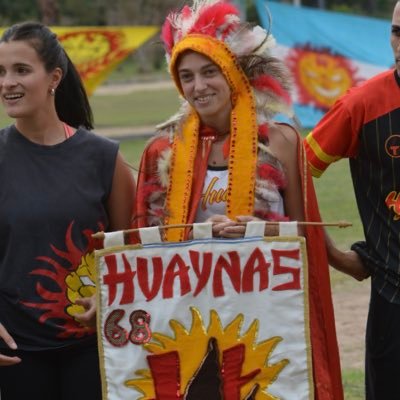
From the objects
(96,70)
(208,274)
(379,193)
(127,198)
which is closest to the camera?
(208,274)

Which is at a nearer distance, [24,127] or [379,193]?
[24,127]

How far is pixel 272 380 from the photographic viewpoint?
4.09m

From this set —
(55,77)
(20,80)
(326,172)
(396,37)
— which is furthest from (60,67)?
(326,172)

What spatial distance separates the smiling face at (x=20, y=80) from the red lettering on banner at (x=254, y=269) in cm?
94

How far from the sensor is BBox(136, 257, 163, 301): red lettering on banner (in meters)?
4.06

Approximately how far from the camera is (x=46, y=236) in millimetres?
4094

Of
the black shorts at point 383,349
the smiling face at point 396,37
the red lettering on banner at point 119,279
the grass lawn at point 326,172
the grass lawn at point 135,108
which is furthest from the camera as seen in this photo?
the grass lawn at point 135,108

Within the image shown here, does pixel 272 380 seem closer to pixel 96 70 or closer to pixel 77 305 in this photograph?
pixel 77 305

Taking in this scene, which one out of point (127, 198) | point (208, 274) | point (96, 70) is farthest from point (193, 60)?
point (96, 70)

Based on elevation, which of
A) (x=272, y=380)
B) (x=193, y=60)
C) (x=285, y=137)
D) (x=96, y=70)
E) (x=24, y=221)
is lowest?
(x=272, y=380)

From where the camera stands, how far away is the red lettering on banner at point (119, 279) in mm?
4043

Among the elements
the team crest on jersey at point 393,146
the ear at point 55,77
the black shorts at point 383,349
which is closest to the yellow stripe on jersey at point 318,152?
the team crest on jersey at point 393,146

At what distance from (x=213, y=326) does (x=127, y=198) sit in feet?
2.03

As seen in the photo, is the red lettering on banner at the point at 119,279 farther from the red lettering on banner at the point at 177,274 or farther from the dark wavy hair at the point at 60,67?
the dark wavy hair at the point at 60,67
